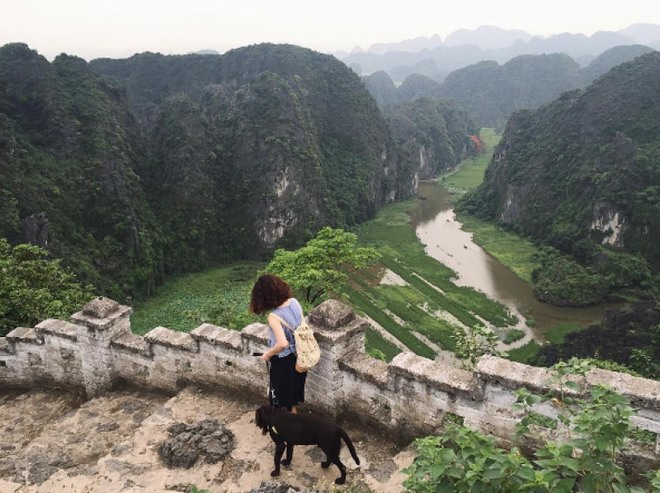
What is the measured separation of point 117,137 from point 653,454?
71.1 meters

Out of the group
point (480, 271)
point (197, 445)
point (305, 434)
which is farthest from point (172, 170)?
point (305, 434)

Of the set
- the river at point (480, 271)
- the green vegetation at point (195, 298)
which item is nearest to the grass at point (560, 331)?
the river at point (480, 271)

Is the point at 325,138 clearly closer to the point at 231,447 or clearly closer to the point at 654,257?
the point at 654,257

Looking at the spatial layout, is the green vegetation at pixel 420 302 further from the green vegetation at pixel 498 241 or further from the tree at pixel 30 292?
the tree at pixel 30 292

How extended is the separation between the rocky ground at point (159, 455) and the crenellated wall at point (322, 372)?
14.6 inches

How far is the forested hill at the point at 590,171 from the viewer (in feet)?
205

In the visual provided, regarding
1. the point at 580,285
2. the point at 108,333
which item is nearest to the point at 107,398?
the point at 108,333

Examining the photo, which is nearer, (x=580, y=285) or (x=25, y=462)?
(x=25, y=462)

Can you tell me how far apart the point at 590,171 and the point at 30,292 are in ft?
239

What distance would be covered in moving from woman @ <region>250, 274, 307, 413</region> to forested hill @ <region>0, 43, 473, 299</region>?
4640cm

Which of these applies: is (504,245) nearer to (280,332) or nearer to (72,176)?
(72,176)

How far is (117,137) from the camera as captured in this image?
6756 cm

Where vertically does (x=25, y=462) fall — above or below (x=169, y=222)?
above

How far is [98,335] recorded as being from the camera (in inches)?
362
